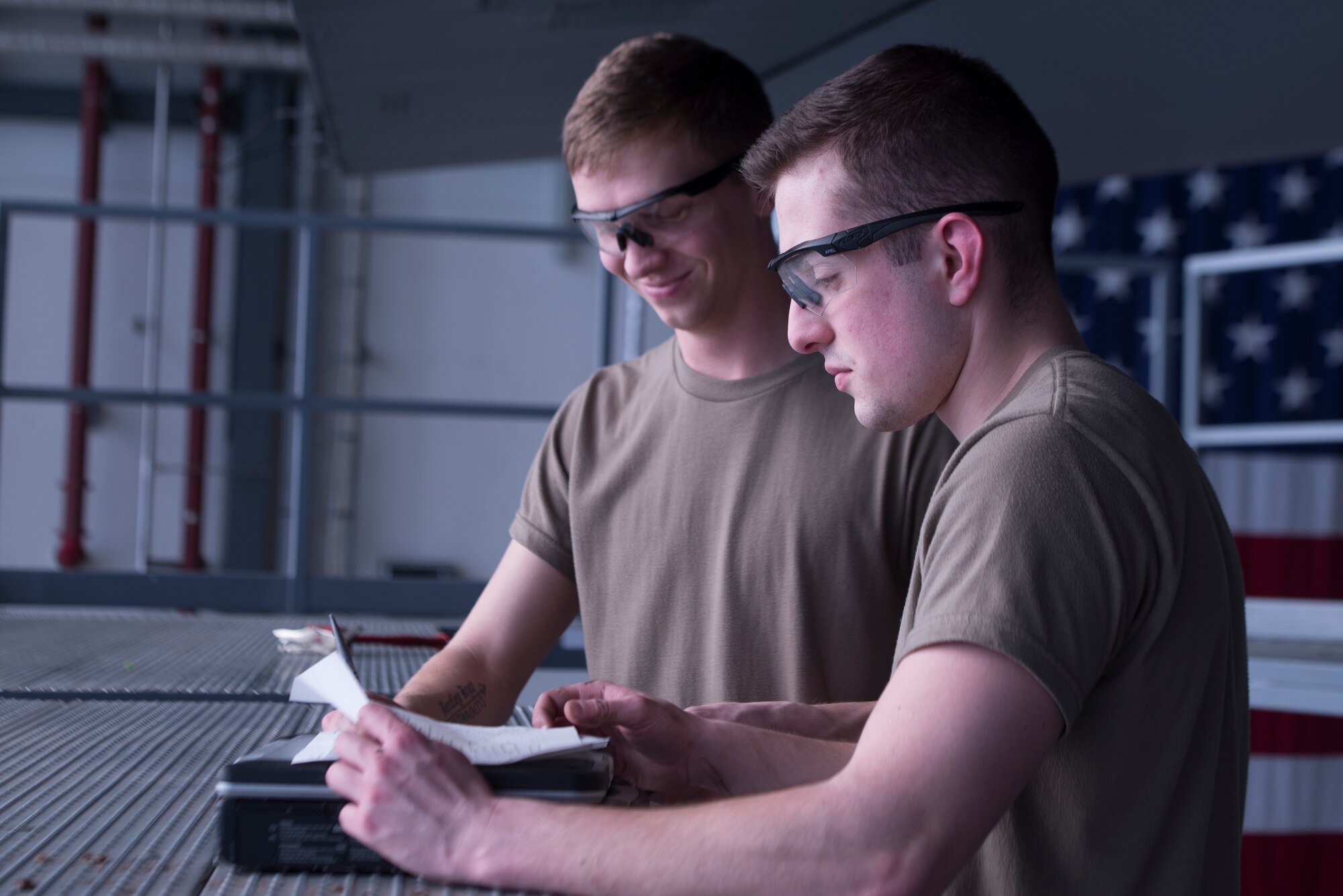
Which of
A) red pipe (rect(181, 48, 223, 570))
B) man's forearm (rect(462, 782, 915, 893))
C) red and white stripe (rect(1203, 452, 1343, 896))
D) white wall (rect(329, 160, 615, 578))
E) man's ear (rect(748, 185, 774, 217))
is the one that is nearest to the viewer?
man's forearm (rect(462, 782, 915, 893))

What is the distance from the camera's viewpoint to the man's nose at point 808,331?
858 mm

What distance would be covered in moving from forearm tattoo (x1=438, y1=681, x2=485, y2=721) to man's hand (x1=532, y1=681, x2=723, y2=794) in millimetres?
180

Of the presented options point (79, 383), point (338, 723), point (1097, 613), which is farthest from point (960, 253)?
point (79, 383)

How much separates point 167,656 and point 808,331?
3.42 ft

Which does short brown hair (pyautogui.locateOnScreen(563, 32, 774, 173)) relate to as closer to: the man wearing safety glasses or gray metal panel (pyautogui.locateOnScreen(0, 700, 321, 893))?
the man wearing safety glasses

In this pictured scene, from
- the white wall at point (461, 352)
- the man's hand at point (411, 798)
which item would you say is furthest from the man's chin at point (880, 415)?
the white wall at point (461, 352)

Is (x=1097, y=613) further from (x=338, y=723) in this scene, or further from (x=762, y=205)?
(x=762, y=205)

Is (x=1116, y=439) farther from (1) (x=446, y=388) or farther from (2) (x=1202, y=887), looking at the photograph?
(1) (x=446, y=388)

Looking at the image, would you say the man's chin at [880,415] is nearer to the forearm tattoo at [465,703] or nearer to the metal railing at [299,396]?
the forearm tattoo at [465,703]

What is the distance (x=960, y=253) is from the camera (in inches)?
30.2

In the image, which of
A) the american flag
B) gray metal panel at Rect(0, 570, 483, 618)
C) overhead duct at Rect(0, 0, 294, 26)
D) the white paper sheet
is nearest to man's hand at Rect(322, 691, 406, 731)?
the white paper sheet

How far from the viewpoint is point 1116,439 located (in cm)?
65

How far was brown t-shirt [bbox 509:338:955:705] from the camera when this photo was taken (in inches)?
43.5

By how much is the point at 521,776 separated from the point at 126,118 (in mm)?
5956
